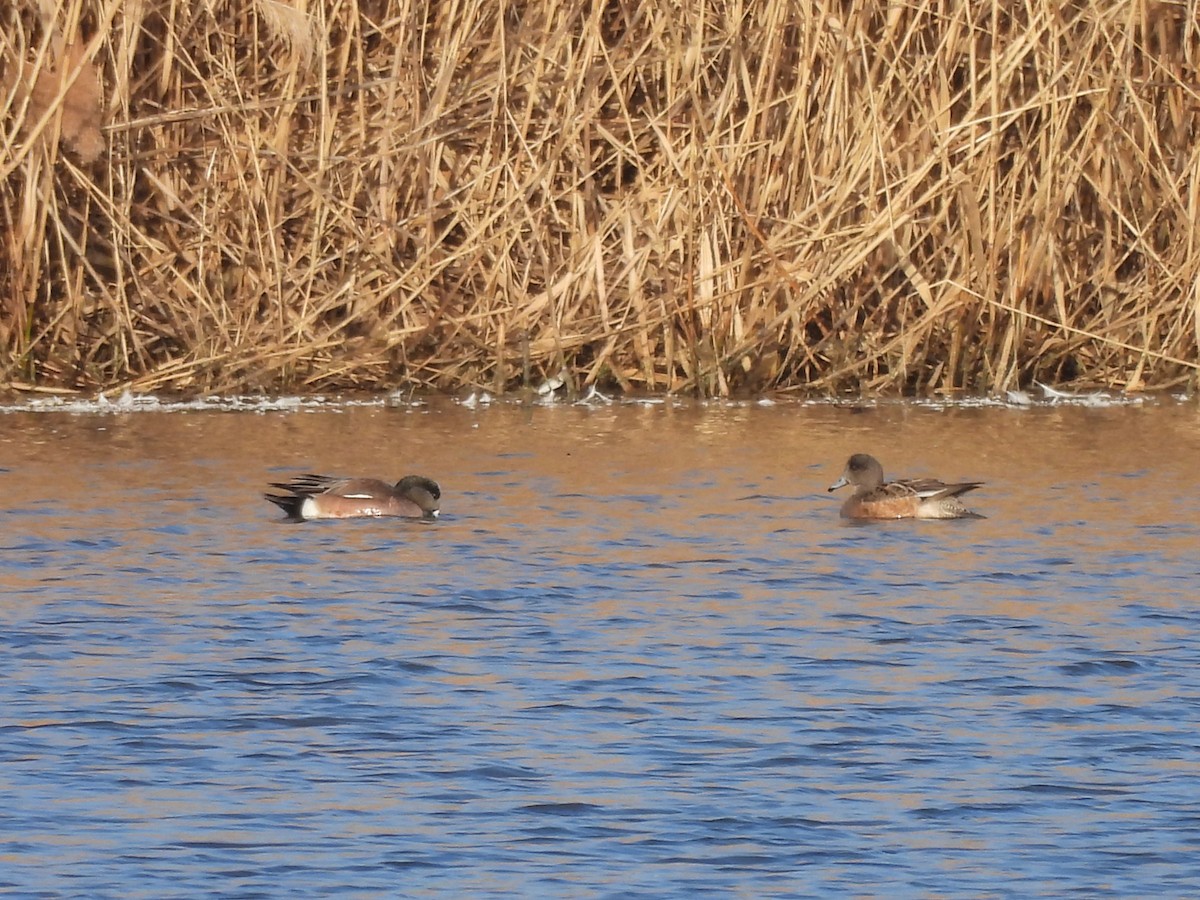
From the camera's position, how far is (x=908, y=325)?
13281 mm

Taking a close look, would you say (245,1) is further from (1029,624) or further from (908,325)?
(1029,624)

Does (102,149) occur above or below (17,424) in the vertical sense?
above

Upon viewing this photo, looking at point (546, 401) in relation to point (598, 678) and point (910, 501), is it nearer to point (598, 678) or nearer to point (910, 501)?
point (910, 501)

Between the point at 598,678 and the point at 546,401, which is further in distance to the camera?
the point at 546,401

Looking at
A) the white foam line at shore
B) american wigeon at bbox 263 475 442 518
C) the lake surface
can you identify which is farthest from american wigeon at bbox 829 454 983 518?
the white foam line at shore

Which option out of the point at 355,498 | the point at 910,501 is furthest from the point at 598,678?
the point at 910,501

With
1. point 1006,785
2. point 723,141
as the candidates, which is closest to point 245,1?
point 723,141

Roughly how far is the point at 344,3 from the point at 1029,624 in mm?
7145

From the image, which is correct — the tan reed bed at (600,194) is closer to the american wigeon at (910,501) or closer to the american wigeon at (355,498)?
the american wigeon at (910,501)

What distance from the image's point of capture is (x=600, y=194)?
1337 cm

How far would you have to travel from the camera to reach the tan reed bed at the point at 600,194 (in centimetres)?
1288

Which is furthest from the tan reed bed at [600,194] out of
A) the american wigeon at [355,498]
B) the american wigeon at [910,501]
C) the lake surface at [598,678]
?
the american wigeon at [355,498]

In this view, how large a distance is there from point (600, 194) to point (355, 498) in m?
4.39

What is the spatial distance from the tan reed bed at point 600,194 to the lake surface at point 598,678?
2.00 metres
